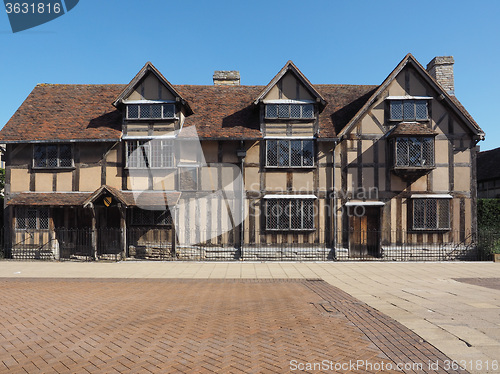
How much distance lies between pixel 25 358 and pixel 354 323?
218 inches

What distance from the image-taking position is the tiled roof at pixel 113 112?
17.8 metres

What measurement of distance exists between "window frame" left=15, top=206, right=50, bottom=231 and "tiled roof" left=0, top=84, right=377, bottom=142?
3.35m

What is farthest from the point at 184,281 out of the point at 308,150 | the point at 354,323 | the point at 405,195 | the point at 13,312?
the point at 405,195

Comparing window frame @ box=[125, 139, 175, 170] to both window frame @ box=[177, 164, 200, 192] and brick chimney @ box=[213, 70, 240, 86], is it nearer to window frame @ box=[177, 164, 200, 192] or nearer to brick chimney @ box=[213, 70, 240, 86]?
window frame @ box=[177, 164, 200, 192]

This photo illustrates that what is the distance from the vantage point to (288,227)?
1778 cm

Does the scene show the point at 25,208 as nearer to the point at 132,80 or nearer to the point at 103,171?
the point at 103,171

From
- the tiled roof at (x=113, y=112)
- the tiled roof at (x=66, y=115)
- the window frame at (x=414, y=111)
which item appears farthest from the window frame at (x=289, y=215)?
the tiled roof at (x=66, y=115)

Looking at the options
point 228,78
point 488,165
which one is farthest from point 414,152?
point 488,165

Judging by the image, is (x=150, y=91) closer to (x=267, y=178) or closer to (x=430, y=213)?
(x=267, y=178)


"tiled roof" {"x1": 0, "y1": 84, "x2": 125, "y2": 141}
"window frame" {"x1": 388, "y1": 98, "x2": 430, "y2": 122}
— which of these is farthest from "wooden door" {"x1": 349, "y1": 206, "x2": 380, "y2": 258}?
"tiled roof" {"x1": 0, "y1": 84, "x2": 125, "y2": 141}

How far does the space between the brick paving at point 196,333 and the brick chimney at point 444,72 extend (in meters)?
15.3

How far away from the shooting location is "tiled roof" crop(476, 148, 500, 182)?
29125 mm

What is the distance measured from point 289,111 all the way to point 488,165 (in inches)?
881

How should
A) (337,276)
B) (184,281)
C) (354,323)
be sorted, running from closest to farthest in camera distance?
(354,323), (184,281), (337,276)
